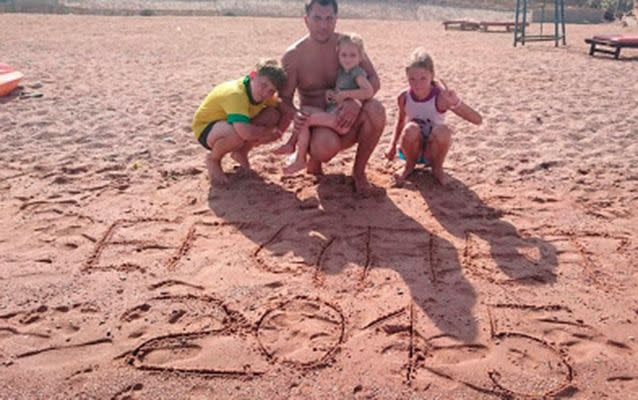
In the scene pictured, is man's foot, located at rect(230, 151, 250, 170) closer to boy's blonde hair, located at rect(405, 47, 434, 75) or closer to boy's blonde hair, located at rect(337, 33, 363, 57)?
boy's blonde hair, located at rect(337, 33, 363, 57)

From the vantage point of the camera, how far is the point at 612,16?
24.8 metres

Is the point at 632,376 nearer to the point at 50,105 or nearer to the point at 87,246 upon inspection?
the point at 87,246

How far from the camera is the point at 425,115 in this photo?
14.0ft

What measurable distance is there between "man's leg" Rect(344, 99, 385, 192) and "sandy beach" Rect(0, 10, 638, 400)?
15cm

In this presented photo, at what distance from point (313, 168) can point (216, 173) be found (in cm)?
74

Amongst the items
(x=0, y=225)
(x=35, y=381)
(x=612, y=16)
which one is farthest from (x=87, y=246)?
(x=612, y=16)

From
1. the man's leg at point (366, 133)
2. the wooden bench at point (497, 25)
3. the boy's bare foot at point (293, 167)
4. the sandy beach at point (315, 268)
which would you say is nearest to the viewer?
the sandy beach at point (315, 268)

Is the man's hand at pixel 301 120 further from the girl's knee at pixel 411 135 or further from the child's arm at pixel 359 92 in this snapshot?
the girl's knee at pixel 411 135

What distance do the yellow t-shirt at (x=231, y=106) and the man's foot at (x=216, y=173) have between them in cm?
23

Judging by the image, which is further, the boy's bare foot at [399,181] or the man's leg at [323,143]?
the boy's bare foot at [399,181]

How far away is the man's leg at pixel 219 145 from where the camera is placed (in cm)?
418

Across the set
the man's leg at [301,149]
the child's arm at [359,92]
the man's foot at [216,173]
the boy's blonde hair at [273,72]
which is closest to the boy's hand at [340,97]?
the child's arm at [359,92]

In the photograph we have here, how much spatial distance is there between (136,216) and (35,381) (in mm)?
1623

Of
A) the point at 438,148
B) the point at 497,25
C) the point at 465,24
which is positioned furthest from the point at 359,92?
the point at 465,24
